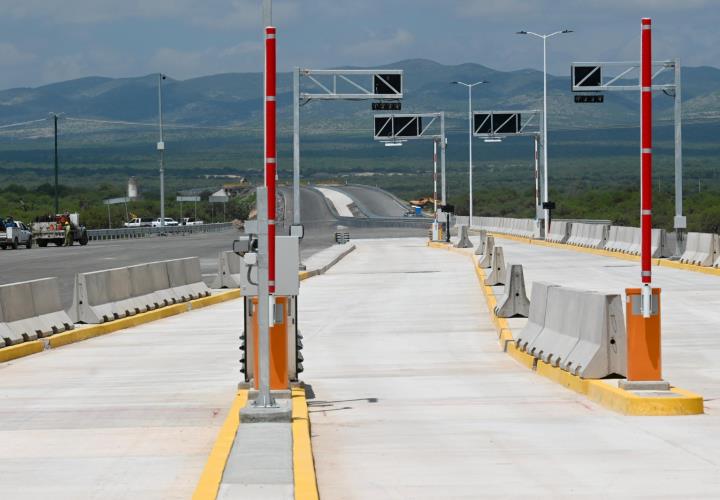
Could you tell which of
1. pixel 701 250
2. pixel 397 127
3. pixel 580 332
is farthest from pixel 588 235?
pixel 580 332

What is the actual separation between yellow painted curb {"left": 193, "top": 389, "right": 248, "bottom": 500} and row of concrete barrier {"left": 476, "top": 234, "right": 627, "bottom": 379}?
3.80m

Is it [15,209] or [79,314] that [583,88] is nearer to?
[79,314]

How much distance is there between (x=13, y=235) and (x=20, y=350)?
58.9m

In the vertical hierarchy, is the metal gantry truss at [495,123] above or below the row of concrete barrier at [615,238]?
above

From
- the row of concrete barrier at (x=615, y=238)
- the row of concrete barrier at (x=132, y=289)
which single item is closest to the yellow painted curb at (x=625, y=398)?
the row of concrete barrier at (x=132, y=289)

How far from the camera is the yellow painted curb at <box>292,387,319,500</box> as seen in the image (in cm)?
966

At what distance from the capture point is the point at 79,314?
1027 inches

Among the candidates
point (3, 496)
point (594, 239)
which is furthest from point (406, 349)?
point (594, 239)

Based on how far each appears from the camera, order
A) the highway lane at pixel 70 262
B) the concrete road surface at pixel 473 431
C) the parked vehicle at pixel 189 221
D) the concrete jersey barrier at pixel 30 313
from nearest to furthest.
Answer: the concrete road surface at pixel 473 431, the concrete jersey barrier at pixel 30 313, the highway lane at pixel 70 262, the parked vehicle at pixel 189 221

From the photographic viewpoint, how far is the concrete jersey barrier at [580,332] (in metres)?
15.5

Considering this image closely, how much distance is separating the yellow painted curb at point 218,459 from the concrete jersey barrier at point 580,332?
12.4 feet

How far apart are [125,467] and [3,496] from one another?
138 cm

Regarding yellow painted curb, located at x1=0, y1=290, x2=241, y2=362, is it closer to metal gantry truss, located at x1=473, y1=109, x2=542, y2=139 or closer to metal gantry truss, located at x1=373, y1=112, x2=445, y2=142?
metal gantry truss, located at x1=373, y1=112, x2=445, y2=142

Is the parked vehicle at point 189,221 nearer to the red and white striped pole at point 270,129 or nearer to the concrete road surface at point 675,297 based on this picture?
the concrete road surface at point 675,297
